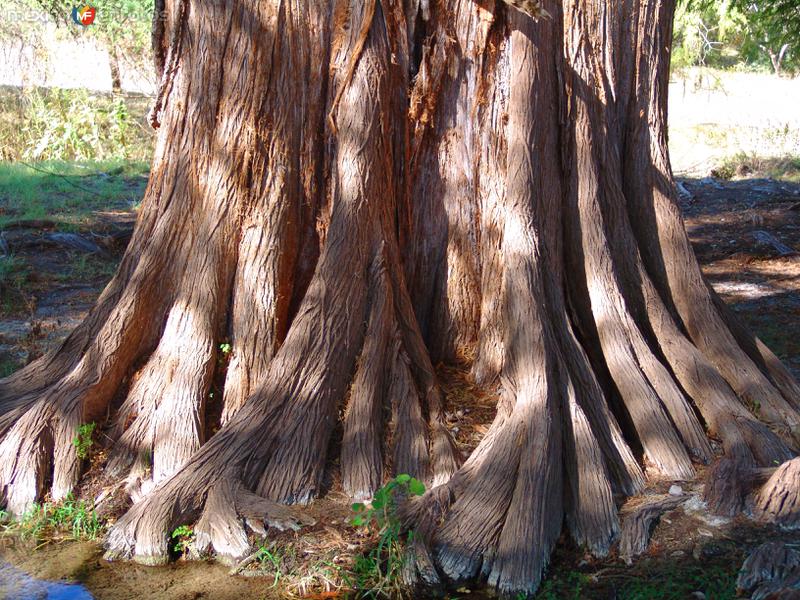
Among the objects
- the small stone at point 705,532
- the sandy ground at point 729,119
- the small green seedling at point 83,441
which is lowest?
the small stone at point 705,532

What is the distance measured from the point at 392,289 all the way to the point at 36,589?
8.01ft

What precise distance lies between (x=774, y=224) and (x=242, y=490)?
8.51 meters

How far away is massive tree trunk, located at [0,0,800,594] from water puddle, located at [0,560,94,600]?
0.33 m

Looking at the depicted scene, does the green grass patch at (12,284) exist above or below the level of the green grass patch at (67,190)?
below

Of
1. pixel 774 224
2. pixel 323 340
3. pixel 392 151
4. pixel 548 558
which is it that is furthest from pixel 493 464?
pixel 774 224

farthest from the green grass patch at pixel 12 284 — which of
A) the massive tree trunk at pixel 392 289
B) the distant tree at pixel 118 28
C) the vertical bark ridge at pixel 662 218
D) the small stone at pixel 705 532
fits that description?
the distant tree at pixel 118 28

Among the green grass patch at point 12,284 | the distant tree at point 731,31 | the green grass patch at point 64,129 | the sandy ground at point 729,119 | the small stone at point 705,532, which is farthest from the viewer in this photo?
the sandy ground at point 729,119

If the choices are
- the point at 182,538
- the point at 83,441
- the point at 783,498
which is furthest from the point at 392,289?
the point at 783,498

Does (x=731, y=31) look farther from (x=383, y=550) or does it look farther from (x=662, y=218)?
(x=383, y=550)

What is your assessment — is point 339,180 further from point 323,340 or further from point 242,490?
point 242,490

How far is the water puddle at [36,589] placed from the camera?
395 centimetres

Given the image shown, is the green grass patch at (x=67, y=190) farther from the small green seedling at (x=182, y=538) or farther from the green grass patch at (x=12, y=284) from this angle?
the small green seedling at (x=182, y=538)

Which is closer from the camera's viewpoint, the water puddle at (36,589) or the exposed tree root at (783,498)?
the water puddle at (36,589)

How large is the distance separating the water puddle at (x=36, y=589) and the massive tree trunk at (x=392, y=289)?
33 centimetres
